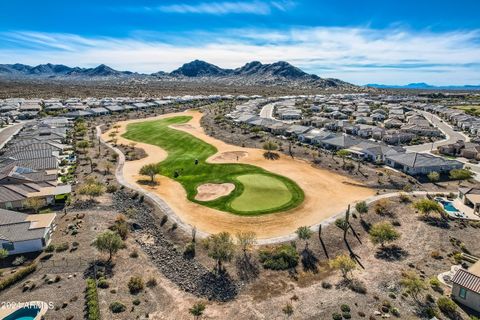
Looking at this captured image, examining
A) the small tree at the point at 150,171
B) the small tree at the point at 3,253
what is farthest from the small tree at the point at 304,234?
the small tree at the point at 150,171

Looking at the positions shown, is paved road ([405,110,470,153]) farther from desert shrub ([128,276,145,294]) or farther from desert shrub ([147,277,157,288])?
desert shrub ([128,276,145,294])

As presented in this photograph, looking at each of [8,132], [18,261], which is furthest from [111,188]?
[8,132]

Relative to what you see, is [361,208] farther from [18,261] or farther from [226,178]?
[18,261]

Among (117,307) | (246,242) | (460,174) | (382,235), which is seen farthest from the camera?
(460,174)

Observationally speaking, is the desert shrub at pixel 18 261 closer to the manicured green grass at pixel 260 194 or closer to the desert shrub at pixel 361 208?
the manicured green grass at pixel 260 194

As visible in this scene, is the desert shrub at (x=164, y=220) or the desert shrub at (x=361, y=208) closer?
the desert shrub at (x=164, y=220)
